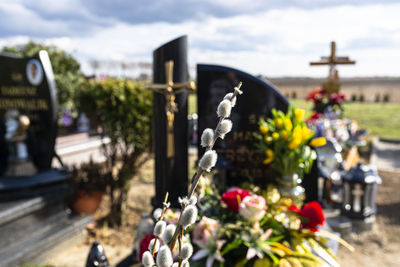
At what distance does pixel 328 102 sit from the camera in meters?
6.79

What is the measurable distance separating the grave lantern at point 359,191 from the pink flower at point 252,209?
377cm

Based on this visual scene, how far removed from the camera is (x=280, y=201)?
108 inches

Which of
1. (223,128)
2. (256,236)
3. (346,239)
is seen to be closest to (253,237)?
(256,236)

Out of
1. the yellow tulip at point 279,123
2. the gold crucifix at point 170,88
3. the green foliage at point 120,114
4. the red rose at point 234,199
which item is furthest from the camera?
the green foliage at point 120,114

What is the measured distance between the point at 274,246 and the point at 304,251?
261mm

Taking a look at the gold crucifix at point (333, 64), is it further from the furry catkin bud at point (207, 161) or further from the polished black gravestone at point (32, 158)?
the furry catkin bud at point (207, 161)

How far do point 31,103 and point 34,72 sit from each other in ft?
1.76

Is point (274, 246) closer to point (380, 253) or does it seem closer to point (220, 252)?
point (220, 252)

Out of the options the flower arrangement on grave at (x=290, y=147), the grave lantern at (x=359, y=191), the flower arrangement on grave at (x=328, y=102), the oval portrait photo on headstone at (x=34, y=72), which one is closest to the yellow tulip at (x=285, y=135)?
the flower arrangement on grave at (x=290, y=147)

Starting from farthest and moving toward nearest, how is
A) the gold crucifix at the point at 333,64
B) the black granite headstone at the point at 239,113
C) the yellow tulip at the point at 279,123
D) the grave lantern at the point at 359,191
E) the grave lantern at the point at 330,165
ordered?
the gold crucifix at the point at 333,64, the grave lantern at the point at 359,191, the grave lantern at the point at 330,165, the black granite headstone at the point at 239,113, the yellow tulip at the point at 279,123

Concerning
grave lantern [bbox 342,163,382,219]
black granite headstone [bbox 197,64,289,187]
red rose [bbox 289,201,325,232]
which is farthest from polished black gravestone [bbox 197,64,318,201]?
grave lantern [bbox 342,163,382,219]

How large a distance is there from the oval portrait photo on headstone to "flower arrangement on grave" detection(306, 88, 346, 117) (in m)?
5.66

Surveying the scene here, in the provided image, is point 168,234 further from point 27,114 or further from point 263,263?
point 27,114

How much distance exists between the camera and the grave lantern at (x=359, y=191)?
5.23 meters
